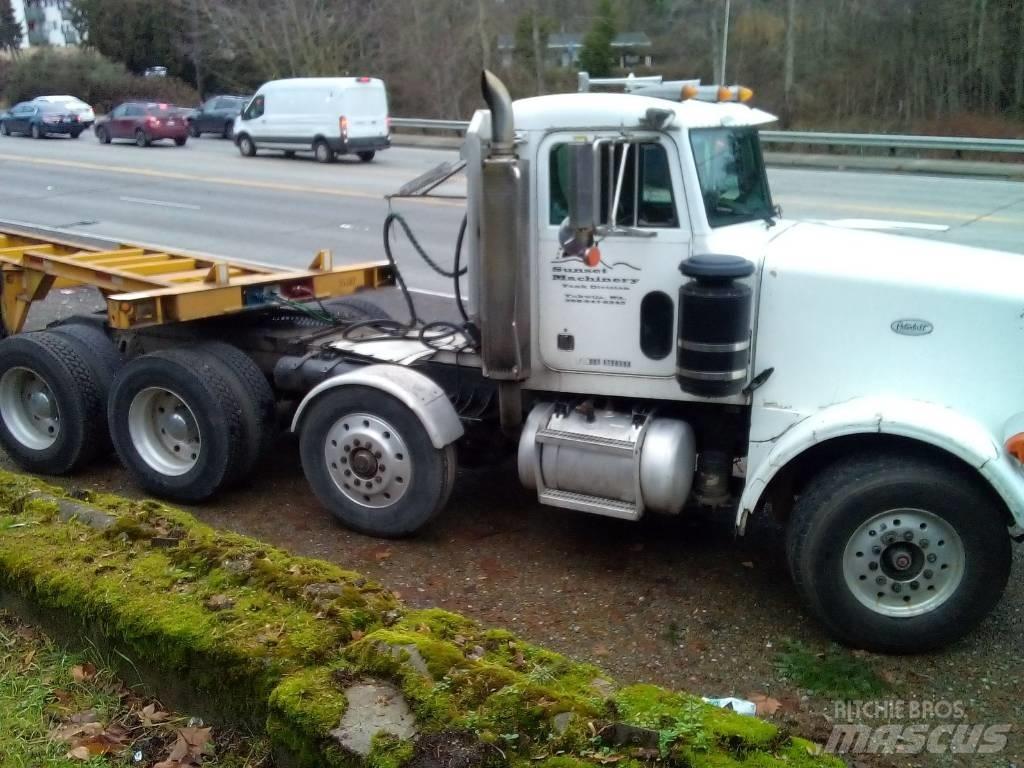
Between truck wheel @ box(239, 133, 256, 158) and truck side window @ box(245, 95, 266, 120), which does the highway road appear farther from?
truck side window @ box(245, 95, 266, 120)

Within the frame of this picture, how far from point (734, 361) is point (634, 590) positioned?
51.5 inches

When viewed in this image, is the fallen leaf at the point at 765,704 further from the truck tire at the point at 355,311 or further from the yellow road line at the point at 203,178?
the yellow road line at the point at 203,178

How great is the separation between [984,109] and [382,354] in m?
33.3

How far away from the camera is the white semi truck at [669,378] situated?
15.2 feet

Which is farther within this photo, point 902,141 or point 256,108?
point 256,108

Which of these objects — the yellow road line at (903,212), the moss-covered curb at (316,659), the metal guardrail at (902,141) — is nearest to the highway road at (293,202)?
the yellow road line at (903,212)

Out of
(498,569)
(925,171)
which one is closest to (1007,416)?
(498,569)

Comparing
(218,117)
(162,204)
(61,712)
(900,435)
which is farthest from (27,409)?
(218,117)

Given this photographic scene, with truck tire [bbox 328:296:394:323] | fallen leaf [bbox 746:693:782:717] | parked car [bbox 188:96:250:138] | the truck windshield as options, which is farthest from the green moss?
parked car [bbox 188:96:250:138]

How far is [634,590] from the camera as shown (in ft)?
17.4

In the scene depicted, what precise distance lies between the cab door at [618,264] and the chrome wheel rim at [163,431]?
2.42 metres

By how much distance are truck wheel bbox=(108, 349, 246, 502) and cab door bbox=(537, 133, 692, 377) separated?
2065mm

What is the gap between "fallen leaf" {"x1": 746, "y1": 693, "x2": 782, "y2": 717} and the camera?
424 cm

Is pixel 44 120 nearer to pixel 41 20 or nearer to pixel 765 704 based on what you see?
pixel 765 704
